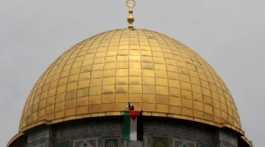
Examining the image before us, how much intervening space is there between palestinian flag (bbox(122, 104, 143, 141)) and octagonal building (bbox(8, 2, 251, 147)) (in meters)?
0.14

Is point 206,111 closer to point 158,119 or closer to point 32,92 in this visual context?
point 158,119

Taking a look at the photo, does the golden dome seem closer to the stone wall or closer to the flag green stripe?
the stone wall

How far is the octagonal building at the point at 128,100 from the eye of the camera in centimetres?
4016

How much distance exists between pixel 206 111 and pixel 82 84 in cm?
454

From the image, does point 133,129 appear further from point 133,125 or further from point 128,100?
point 128,100

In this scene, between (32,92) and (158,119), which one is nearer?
(158,119)

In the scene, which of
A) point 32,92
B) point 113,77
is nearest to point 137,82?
point 113,77

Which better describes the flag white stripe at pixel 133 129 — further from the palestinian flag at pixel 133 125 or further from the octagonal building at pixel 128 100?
the octagonal building at pixel 128 100

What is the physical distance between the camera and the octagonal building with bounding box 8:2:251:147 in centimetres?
4016

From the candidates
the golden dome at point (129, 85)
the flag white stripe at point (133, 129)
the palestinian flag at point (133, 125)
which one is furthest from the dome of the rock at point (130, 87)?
the flag white stripe at point (133, 129)

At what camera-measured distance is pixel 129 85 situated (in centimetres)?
4053

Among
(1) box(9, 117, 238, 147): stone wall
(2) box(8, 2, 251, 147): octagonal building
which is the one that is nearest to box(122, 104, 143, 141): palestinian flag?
(2) box(8, 2, 251, 147): octagonal building

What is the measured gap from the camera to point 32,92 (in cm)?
4291

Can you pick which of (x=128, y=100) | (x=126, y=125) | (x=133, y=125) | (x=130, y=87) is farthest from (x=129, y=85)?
(x=133, y=125)
